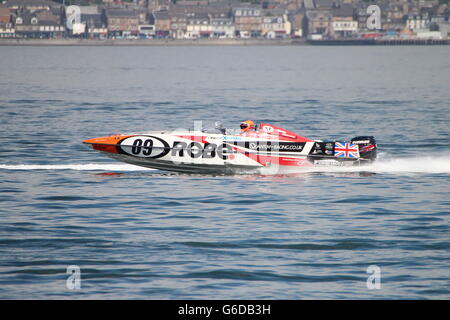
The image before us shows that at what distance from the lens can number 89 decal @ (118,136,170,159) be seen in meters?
22.4

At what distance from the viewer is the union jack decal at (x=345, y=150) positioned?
2298 cm

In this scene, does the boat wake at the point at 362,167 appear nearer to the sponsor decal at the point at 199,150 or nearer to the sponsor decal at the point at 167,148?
the sponsor decal at the point at 199,150

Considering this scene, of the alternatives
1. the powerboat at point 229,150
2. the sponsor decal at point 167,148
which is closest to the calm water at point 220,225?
the powerboat at point 229,150

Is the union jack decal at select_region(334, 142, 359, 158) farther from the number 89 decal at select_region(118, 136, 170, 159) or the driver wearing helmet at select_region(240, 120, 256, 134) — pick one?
the number 89 decal at select_region(118, 136, 170, 159)

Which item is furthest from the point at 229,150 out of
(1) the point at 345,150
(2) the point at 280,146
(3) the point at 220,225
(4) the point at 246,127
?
(3) the point at 220,225

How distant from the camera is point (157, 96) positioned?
5991cm

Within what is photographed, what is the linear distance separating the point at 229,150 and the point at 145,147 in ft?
8.28

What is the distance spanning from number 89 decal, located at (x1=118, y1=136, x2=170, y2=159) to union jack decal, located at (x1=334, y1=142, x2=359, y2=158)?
17.0 feet

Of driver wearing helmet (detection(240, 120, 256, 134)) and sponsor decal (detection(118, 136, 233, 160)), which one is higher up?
driver wearing helmet (detection(240, 120, 256, 134))

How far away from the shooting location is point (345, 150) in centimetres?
2302

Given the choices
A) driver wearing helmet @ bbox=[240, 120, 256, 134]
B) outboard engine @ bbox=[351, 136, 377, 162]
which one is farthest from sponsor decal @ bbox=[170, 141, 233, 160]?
outboard engine @ bbox=[351, 136, 377, 162]

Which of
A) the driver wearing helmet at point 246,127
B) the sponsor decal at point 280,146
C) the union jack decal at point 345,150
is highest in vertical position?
the driver wearing helmet at point 246,127

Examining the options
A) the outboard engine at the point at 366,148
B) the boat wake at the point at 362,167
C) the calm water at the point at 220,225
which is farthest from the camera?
the boat wake at the point at 362,167

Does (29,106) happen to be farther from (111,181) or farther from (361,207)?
(361,207)
